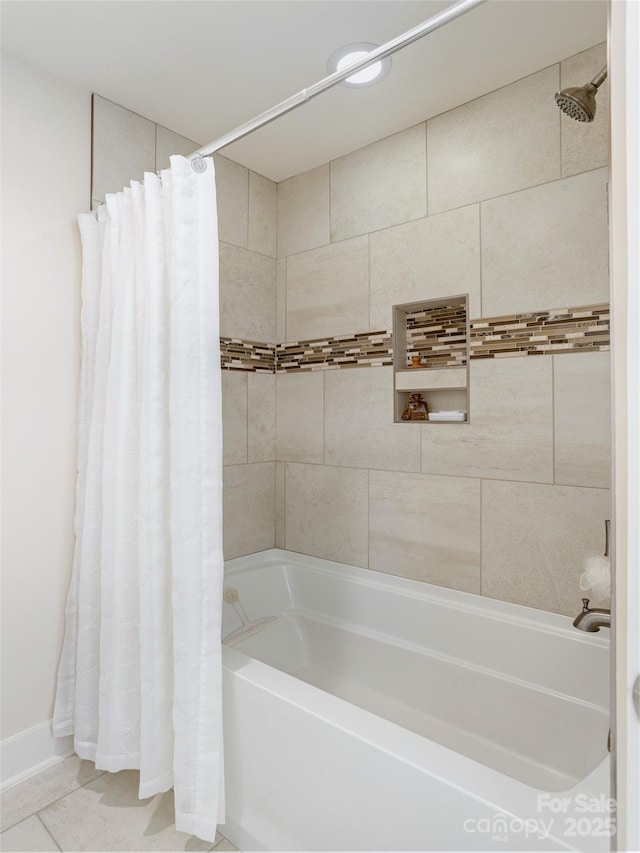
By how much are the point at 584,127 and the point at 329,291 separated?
4.07 ft

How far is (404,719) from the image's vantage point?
191 cm

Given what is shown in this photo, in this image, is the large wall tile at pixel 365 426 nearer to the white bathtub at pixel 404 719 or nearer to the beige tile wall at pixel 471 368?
the beige tile wall at pixel 471 368

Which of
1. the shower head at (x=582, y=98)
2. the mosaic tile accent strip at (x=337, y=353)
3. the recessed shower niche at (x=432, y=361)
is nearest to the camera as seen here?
the shower head at (x=582, y=98)

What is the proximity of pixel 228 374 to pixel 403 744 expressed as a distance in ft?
5.99

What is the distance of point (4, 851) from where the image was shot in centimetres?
147

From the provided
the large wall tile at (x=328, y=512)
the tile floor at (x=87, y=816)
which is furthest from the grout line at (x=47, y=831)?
the large wall tile at (x=328, y=512)

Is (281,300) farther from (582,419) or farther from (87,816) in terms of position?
(87,816)

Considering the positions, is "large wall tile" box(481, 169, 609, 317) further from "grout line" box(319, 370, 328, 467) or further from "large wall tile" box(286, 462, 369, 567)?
"large wall tile" box(286, 462, 369, 567)

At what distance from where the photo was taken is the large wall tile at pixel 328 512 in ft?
7.93

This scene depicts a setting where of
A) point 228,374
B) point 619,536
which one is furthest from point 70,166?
point 619,536

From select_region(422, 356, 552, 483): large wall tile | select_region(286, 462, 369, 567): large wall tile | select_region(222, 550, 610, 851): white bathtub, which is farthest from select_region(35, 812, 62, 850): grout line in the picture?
select_region(422, 356, 552, 483): large wall tile

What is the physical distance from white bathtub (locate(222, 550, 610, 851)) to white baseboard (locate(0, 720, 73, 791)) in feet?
2.43

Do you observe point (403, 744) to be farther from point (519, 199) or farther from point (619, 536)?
point (519, 199)

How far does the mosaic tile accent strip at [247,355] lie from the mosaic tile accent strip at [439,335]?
80 centimetres
